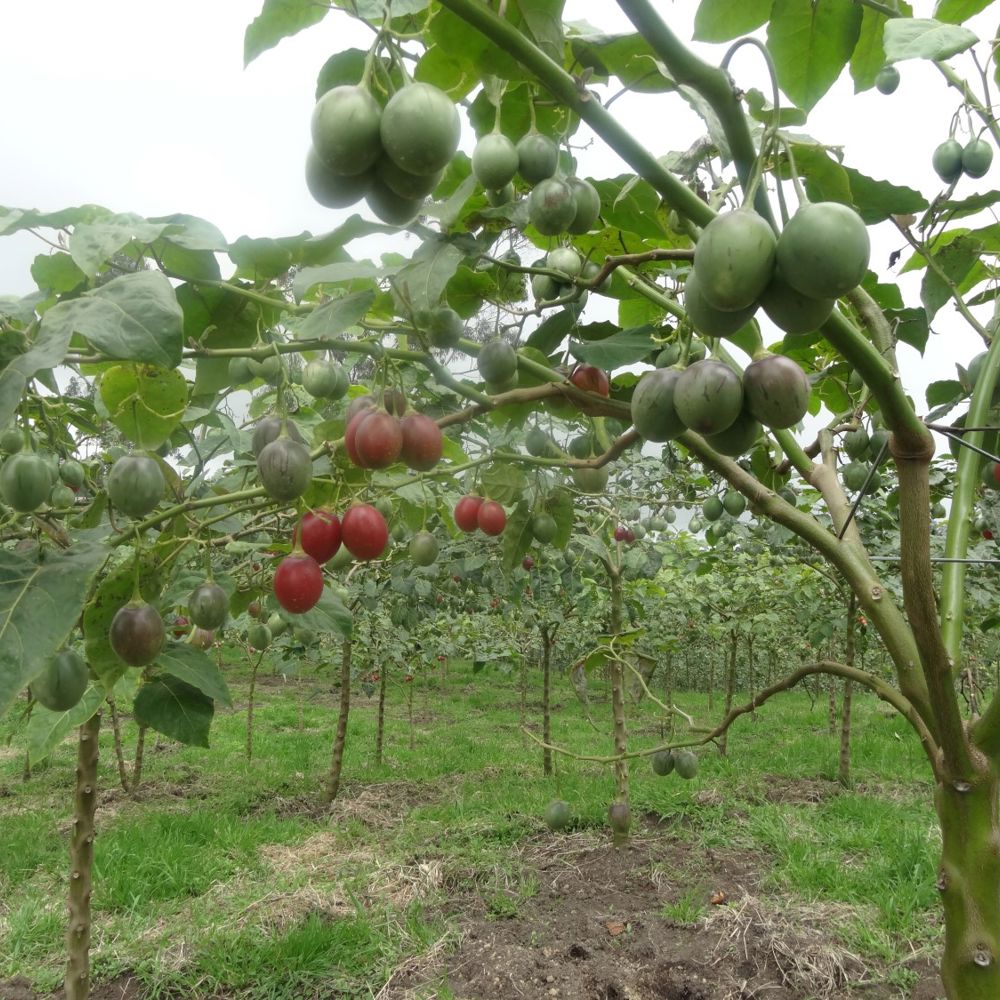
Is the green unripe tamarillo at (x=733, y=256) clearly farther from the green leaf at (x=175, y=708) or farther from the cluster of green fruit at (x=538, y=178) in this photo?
the green leaf at (x=175, y=708)

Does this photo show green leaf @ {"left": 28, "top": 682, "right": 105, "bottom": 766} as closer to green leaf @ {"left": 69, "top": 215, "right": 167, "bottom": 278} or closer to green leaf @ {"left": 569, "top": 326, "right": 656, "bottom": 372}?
green leaf @ {"left": 69, "top": 215, "right": 167, "bottom": 278}

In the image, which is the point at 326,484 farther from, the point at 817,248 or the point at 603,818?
the point at 603,818

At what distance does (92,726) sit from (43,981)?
2.46 m

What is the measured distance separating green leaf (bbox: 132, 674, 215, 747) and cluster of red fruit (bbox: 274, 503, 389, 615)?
12.0 inches

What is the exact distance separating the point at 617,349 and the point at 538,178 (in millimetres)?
336

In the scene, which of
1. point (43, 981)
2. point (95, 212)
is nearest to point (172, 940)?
point (43, 981)

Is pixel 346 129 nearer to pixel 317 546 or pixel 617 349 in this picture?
pixel 617 349

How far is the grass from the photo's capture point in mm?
3707

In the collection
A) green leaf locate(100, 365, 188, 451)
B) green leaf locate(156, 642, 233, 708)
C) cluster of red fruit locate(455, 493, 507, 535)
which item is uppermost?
green leaf locate(100, 365, 188, 451)

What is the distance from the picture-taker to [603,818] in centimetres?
563

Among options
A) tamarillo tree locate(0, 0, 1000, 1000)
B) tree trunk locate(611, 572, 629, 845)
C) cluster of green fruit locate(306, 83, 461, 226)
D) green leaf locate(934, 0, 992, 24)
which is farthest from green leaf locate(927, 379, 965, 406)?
tree trunk locate(611, 572, 629, 845)

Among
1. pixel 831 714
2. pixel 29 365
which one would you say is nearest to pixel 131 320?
pixel 29 365

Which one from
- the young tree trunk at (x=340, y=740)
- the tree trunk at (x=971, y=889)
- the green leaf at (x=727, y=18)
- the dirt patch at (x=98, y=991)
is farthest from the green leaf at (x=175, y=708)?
the young tree trunk at (x=340, y=740)

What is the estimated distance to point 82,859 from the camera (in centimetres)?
198
